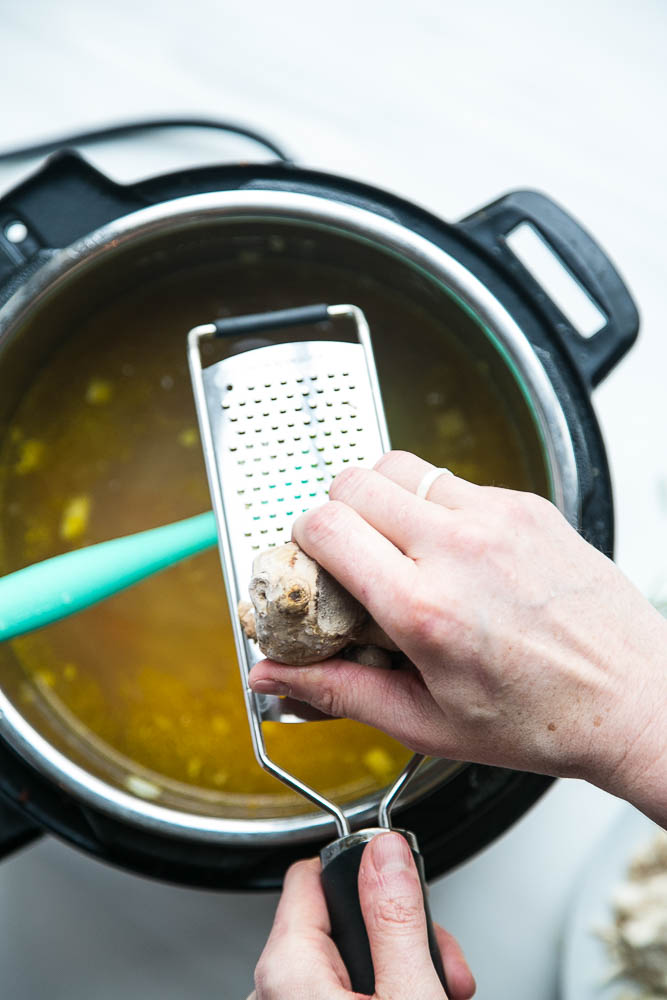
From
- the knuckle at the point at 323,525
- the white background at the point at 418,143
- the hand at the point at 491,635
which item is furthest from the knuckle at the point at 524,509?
the white background at the point at 418,143

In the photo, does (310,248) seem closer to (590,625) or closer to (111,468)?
(111,468)

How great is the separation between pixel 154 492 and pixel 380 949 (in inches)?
22.8

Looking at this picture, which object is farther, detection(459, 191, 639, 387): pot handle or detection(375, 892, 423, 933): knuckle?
detection(459, 191, 639, 387): pot handle

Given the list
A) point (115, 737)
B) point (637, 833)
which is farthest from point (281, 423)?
point (637, 833)

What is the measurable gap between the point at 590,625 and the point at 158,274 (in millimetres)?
631

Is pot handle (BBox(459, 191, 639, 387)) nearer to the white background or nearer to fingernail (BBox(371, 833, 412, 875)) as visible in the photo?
the white background

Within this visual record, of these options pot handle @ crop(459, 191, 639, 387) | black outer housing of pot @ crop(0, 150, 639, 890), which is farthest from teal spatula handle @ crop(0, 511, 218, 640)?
pot handle @ crop(459, 191, 639, 387)

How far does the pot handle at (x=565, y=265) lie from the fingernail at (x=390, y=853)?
44 centimetres

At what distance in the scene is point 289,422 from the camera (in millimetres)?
789

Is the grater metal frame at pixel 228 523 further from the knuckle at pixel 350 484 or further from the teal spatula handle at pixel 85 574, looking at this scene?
the knuckle at pixel 350 484

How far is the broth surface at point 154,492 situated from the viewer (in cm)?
98

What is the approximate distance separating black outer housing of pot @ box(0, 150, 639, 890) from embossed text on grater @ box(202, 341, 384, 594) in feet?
0.50

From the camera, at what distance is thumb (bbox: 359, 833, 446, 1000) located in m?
0.60

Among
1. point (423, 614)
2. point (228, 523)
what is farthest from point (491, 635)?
point (228, 523)
